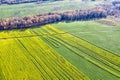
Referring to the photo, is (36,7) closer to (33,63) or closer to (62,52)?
(62,52)

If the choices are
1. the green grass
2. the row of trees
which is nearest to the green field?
the row of trees

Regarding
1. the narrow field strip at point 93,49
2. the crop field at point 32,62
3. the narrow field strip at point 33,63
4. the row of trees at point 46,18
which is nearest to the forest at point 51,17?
the row of trees at point 46,18

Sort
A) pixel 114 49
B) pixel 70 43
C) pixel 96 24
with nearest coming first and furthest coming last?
pixel 114 49 < pixel 70 43 < pixel 96 24

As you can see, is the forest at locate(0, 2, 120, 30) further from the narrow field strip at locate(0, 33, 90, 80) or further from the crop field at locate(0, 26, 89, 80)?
the narrow field strip at locate(0, 33, 90, 80)

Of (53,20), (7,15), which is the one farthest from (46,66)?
(7,15)

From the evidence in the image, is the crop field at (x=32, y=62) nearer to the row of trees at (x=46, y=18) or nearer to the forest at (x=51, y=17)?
the row of trees at (x=46, y=18)

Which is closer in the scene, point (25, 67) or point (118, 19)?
point (25, 67)

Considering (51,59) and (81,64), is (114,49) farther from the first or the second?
(51,59)
